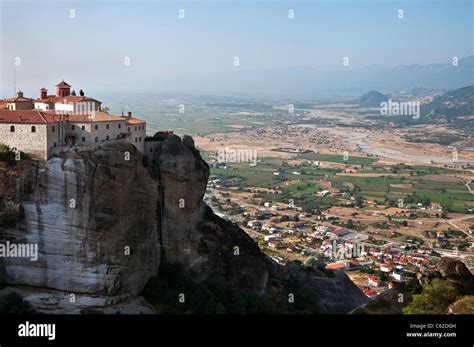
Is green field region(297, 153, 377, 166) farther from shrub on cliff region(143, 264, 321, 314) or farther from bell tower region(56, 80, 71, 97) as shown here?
bell tower region(56, 80, 71, 97)

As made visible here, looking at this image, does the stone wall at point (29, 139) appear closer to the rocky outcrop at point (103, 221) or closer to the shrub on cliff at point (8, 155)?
the shrub on cliff at point (8, 155)

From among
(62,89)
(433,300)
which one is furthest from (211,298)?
(62,89)

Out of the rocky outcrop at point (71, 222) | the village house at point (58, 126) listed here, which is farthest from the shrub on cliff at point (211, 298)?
the village house at point (58, 126)

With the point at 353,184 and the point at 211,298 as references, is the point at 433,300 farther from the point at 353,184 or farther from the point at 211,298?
the point at 353,184

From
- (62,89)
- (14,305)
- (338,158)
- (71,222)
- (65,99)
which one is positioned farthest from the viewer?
(338,158)

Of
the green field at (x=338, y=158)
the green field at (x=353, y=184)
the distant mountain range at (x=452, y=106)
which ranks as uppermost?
the distant mountain range at (x=452, y=106)

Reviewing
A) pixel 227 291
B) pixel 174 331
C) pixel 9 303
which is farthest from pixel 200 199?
pixel 174 331
